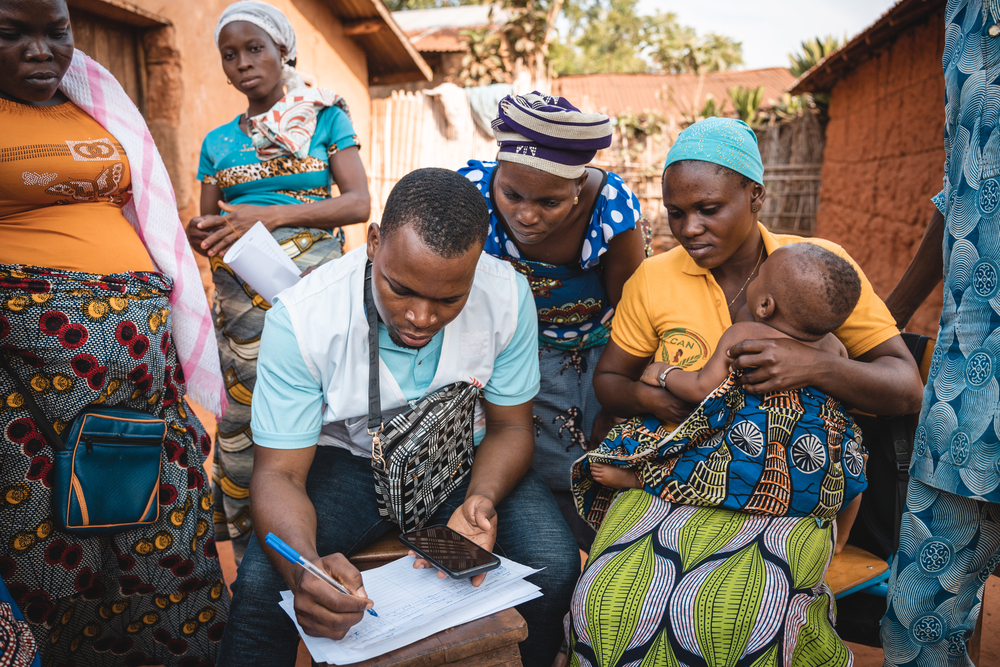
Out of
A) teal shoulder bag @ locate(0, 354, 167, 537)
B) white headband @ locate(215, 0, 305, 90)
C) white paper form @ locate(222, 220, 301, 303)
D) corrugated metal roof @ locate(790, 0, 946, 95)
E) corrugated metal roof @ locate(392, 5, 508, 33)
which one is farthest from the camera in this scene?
corrugated metal roof @ locate(392, 5, 508, 33)

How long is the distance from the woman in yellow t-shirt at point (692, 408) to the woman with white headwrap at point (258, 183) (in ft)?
4.62

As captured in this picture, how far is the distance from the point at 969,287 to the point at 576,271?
128 cm

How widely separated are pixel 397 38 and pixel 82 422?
7758 millimetres

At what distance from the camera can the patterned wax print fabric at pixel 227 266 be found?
2.74 m

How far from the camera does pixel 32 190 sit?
74.9 inches

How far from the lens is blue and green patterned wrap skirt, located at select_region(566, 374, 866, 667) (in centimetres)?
166

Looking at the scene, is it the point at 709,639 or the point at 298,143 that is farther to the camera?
the point at 298,143

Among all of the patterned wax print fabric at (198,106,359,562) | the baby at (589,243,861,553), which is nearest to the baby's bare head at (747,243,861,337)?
the baby at (589,243,861,553)

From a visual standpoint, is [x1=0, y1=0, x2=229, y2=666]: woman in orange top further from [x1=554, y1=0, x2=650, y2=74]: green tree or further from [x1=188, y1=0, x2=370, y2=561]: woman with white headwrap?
[x1=554, y1=0, x2=650, y2=74]: green tree

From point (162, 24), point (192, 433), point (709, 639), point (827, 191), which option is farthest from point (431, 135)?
point (709, 639)

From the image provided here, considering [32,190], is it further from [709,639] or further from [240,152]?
[709,639]

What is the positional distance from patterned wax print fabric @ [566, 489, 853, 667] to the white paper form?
5.12 ft

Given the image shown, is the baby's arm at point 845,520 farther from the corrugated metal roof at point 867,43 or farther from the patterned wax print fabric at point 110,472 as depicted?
the corrugated metal roof at point 867,43

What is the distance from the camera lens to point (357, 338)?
75.9 inches
